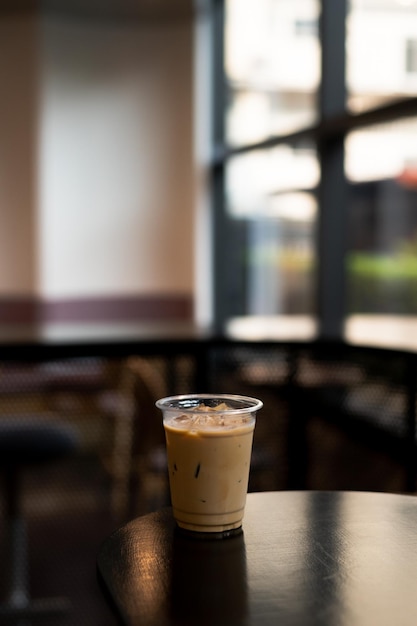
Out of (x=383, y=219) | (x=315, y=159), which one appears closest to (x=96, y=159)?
(x=315, y=159)

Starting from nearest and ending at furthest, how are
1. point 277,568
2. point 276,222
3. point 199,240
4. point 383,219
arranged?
point 277,568, point 383,219, point 276,222, point 199,240

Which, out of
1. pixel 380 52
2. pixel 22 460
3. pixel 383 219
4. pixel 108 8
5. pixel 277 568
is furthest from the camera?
pixel 108 8

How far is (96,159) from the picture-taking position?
225 inches

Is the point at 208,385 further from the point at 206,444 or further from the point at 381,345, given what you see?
the point at 206,444

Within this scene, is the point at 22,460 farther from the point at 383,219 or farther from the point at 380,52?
the point at 380,52

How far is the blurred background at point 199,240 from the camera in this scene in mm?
2322

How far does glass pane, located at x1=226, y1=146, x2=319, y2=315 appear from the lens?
4.52m

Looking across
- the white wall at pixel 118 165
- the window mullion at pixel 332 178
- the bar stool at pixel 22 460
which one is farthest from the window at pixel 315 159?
the bar stool at pixel 22 460

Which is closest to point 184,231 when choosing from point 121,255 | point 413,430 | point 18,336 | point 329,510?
point 121,255

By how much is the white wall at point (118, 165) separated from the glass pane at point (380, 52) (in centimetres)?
193

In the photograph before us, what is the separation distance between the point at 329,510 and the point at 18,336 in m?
1.57

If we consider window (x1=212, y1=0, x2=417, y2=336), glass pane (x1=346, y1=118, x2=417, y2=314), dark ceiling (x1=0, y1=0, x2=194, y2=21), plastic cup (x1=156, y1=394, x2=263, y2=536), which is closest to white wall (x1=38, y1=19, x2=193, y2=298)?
dark ceiling (x1=0, y1=0, x2=194, y2=21)

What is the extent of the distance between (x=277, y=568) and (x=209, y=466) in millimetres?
136

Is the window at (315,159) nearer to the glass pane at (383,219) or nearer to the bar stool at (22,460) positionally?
the glass pane at (383,219)
